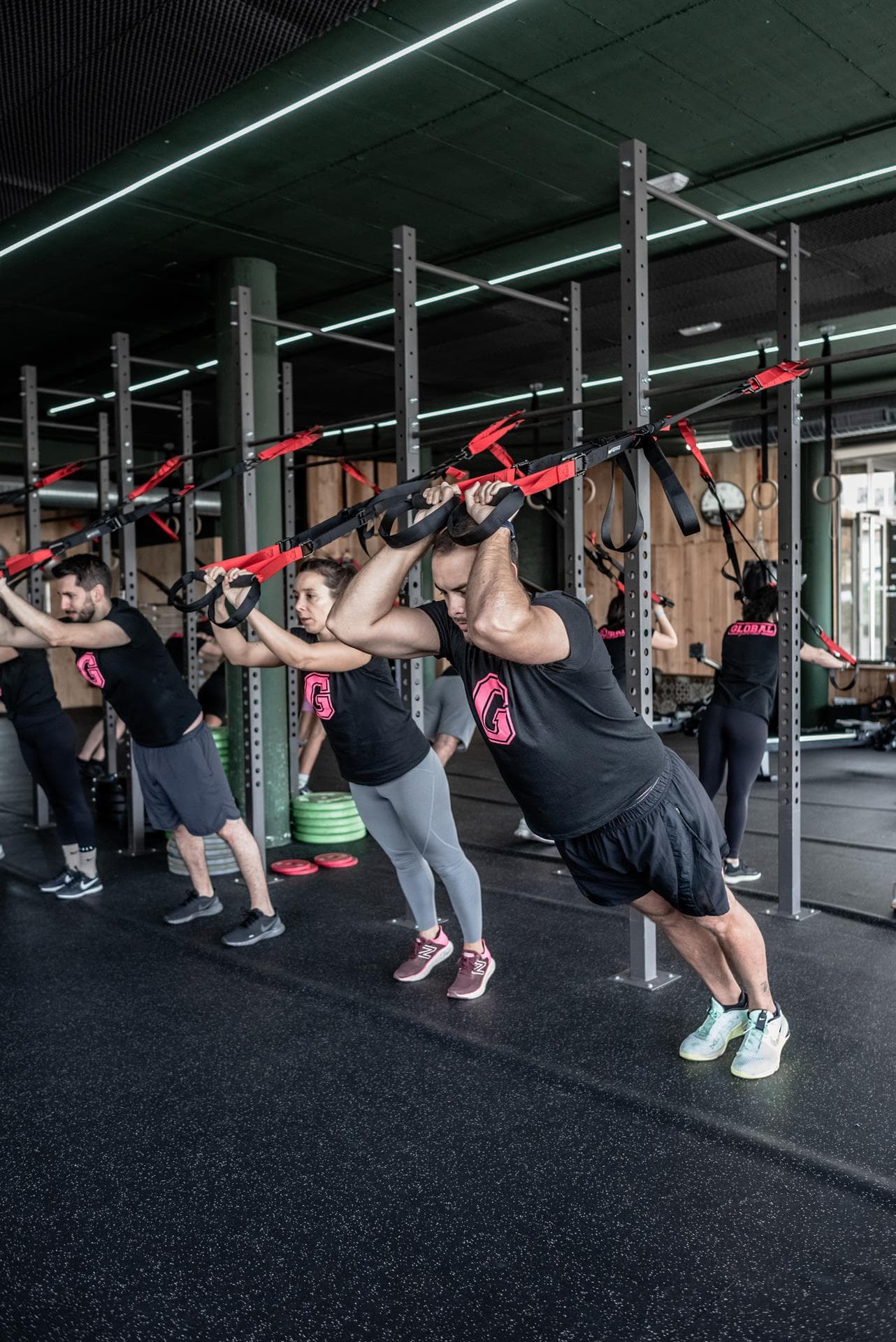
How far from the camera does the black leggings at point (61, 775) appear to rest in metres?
4.47

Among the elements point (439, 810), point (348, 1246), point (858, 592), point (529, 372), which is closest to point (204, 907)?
point (439, 810)

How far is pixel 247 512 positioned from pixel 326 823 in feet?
6.09

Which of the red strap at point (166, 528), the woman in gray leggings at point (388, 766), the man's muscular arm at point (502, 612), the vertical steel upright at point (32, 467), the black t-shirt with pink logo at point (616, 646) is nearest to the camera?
the man's muscular arm at point (502, 612)

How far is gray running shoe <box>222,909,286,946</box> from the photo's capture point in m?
3.72

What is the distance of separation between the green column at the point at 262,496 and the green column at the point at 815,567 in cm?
563

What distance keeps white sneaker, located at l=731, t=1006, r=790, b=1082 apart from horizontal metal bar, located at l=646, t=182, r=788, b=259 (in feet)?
7.89

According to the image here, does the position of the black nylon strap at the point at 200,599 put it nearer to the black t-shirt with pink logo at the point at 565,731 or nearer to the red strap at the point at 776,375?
the black t-shirt with pink logo at the point at 565,731

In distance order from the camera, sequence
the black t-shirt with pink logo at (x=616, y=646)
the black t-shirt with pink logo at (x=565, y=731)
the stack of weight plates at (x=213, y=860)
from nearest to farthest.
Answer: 1. the black t-shirt with pink logo at (x=565, y=731)
2. the stack of weight plates at (x=213, y=860)
3. the black t-shirt with pink logo at (x=616, y=646)

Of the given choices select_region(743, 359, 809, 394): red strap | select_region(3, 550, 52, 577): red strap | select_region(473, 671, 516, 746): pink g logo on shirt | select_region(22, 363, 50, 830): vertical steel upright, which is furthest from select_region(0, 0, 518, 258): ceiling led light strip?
select_region(473, 671, 516, 746): pink g logo on shirt

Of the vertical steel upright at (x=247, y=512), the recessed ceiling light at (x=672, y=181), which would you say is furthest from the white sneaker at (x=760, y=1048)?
the recessed ceiling light at (x=672, y=181)

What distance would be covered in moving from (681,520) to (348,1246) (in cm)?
177

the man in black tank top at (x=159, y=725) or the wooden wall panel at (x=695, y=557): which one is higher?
the wooden wall panel at (x=695, y=557)

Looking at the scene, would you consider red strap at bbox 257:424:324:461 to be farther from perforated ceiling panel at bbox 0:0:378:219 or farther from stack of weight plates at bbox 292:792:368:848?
stack of weight plates at bbox 292:792:368:848

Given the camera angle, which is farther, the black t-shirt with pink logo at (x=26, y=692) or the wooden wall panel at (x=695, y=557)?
the wooden wall panel at (x=695, y=557)
